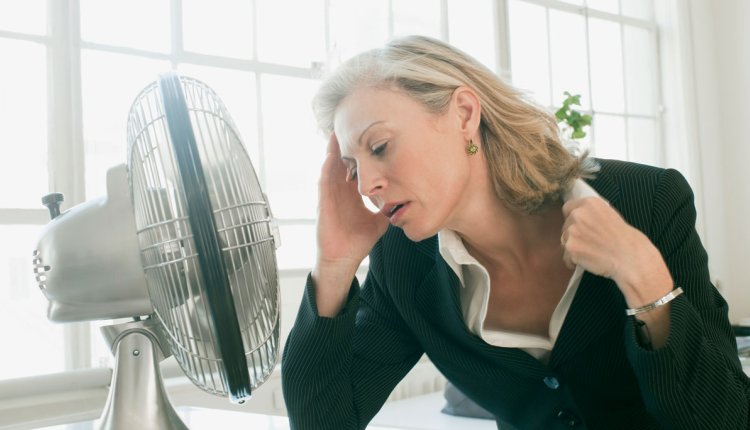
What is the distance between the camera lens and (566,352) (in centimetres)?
128

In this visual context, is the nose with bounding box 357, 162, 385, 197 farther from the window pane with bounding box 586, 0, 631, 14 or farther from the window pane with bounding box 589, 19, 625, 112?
the window pane with bounding box 586, 0, 631, 14

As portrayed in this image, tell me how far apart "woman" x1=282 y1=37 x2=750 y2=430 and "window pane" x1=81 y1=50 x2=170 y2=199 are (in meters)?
1.17

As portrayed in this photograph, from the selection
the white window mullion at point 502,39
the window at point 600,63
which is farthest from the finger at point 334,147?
the window at point 600,63

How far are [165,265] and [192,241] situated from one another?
60mm

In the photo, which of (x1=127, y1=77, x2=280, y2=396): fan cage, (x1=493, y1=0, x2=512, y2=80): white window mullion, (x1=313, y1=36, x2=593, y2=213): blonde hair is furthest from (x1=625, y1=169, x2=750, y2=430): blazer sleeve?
(x1=493, y1=0, x2=512, y2=80): white window mullion

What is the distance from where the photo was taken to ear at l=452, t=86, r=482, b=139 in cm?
134

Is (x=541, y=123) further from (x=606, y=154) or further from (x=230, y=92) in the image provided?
(x=606, y=154)

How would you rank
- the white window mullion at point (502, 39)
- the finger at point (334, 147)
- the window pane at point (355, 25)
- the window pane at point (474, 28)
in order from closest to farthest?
the finger at point (334, 147) → the window pane at point (355, 25) → the window pane at point (474, 28) → the white window mullion at point (502, 39)

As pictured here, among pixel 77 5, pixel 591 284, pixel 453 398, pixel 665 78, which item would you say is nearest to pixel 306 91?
pixel 77 5

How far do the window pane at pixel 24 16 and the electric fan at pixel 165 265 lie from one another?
1496 millimetres

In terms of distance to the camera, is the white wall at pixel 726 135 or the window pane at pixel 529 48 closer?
the window pane at pixel 529 48

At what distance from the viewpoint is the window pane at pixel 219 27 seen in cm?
261

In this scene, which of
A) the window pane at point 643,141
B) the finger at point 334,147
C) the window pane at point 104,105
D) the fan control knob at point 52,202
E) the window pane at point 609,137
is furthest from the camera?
the window pane at point 643,141

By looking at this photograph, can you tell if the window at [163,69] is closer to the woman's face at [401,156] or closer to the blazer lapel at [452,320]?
the woman's face at [401,156]
